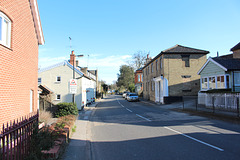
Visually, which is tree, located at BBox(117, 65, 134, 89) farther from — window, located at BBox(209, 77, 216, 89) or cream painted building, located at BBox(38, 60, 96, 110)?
window, located at BBox(209, 77, 216, 89)

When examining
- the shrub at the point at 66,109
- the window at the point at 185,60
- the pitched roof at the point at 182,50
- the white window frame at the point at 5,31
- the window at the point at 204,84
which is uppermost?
the pitched roof at the point at 182,50

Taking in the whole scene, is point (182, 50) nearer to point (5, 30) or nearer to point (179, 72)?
point (179, 72)

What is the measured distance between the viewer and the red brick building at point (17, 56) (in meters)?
6.72

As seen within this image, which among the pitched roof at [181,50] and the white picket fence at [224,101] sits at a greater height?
the pitched roof at [181,50]

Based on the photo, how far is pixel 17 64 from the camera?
25.8 ft

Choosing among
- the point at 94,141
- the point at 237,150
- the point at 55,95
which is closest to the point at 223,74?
the point at 237,150

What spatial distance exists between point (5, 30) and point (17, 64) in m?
1.46

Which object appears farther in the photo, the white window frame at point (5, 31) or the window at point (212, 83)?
the window at point (212, 83)

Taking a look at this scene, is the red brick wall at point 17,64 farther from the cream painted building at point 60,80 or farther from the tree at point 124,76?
the tree at point 124,76

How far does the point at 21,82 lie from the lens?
824 centimetres

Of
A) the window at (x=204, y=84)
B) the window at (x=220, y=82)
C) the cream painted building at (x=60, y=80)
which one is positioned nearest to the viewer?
the window at (x=220, y=82)

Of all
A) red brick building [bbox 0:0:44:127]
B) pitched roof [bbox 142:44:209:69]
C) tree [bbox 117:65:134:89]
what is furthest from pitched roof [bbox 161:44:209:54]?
tree [bbox 117:65:134:89]

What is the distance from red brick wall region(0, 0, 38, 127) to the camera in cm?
669

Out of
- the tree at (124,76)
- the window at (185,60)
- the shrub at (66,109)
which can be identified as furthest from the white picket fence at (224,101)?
the tree at (124,76)
